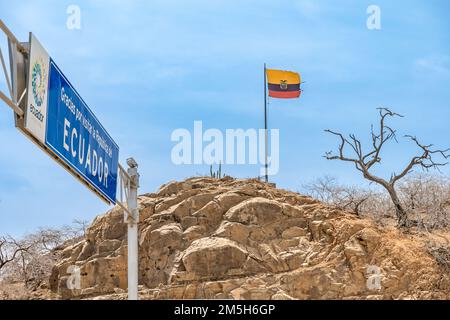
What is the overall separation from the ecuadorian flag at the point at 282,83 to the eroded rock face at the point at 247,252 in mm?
5666

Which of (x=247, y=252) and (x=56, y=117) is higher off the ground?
(x=56, y=117)

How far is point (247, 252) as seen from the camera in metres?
30.2

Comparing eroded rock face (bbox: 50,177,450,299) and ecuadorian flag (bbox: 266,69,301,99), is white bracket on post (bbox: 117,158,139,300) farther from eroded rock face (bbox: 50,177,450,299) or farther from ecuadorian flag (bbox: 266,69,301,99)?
ecuadorian flag (bbox: 266,69,301,99)

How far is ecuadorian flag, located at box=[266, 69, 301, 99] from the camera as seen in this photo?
123ft

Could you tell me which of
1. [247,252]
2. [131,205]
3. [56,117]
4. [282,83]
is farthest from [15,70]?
[282,83]

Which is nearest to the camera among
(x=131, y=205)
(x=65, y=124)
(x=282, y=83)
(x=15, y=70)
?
(x=15, y=70)

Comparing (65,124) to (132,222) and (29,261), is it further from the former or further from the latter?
(29,261)

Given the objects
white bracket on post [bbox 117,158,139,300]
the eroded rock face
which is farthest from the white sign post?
the eroded rock face

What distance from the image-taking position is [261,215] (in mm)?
31734

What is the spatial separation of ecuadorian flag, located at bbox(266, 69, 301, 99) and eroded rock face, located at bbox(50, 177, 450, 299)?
18.6 feet

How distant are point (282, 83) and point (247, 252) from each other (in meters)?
10.8

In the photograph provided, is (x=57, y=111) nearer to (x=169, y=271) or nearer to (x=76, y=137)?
(x=76, y=137)

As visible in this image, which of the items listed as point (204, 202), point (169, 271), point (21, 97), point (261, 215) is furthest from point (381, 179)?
point (21, 97)
